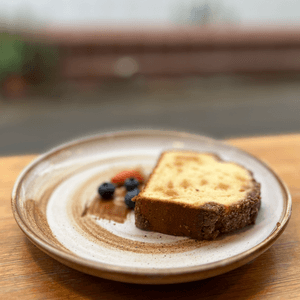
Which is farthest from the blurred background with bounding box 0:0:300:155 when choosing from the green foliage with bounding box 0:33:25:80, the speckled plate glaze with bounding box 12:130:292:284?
the speckled plate glaze with bounding box 12:130:292:284

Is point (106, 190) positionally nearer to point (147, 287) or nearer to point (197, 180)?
point (197, 180)

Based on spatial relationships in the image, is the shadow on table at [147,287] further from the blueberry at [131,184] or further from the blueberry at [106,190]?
the blueberry at [131,184]

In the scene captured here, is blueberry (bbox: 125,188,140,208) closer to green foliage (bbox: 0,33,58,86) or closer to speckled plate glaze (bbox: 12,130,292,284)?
speckled plate glaze (bbox: 12,130,292,284)

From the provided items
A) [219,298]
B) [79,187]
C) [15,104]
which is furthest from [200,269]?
[15,104]

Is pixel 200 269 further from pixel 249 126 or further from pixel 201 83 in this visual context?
pixel 201 83

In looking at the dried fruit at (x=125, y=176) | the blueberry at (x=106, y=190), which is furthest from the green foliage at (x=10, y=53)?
the blueberry at (x=106, y=190)
